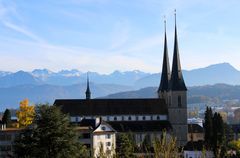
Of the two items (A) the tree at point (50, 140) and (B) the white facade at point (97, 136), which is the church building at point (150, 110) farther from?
(A) the tree at point (50, 140)

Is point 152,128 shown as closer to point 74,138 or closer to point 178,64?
point 178,64

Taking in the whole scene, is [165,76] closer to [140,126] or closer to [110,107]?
[140,126]

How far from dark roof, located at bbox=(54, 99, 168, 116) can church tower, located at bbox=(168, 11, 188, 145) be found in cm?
211

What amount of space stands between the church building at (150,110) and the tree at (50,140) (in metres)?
52.3

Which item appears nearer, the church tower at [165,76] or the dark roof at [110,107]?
the dark roof at [110,107]

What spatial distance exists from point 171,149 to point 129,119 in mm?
74030

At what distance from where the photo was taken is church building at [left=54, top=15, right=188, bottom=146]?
85750 millimetres

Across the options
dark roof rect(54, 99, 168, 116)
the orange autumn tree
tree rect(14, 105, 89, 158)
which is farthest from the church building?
tree rect(14, 105, 89, 158)

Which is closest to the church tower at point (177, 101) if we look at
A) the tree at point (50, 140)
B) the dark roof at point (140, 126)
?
the dark roof at point (140, 126)

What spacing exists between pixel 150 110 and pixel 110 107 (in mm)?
6888

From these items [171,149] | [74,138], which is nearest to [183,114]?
[74,138]

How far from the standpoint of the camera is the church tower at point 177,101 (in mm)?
85438

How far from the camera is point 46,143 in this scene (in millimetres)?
31359

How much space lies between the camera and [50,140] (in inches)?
1237
